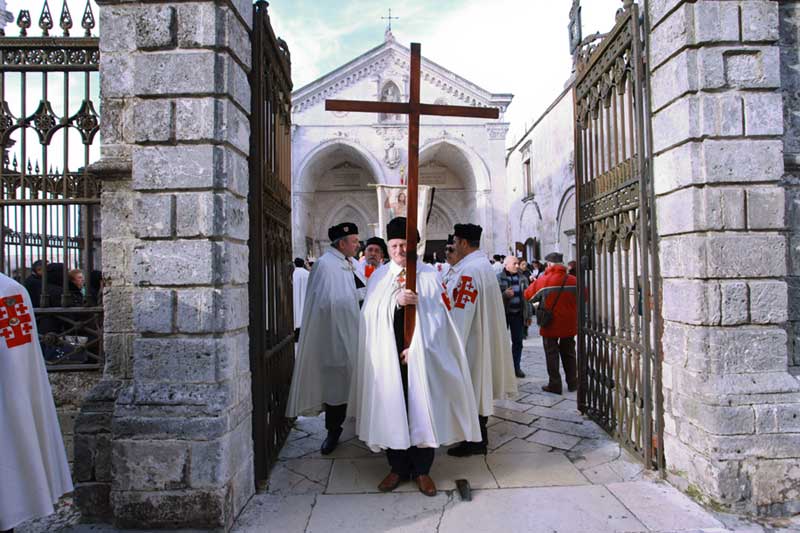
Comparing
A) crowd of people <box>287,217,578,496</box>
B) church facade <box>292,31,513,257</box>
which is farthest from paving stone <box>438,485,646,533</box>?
church facade <box>292,31,513,257</box>

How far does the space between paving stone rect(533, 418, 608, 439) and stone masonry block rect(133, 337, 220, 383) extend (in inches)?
126

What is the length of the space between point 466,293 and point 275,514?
222cm

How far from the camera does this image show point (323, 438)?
4.68m

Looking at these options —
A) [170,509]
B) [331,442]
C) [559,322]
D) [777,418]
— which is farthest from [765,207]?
[170,509]

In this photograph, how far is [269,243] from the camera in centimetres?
400

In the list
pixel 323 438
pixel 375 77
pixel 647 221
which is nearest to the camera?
pixel 647 221

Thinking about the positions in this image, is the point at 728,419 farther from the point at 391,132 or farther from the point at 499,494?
the point at 391,132

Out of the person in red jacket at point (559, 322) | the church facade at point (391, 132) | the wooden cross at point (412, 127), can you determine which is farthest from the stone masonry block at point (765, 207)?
the church facade at point (391, 132)

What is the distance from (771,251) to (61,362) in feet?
16.4

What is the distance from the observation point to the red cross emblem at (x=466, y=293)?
434 centimetres

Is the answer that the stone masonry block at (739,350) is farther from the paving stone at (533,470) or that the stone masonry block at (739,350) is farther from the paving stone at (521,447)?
the paving stone at (521,447)

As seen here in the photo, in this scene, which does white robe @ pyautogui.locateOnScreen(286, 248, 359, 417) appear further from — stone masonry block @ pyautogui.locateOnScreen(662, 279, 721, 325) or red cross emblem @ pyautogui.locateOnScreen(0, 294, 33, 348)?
stone masonry block @ pyautogui.locateOnScreen(662, 279, 721, 325)


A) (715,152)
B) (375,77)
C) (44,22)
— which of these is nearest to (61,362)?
(44,22)

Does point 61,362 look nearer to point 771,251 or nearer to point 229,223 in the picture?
point 229,223
